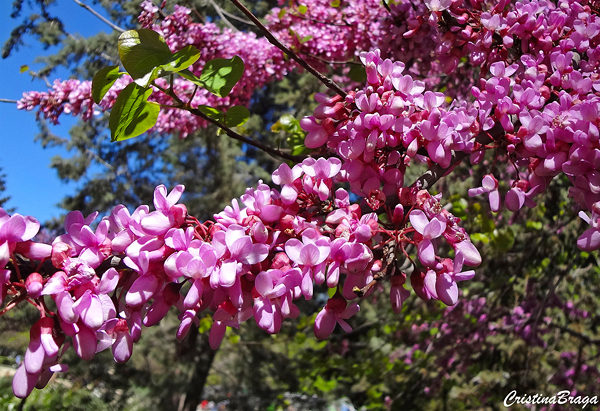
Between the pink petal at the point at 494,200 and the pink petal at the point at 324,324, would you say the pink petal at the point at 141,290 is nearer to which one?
the pink petal at the point at 324,324

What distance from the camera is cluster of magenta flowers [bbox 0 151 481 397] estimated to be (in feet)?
1.79

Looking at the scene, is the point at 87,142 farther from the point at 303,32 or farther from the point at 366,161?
the point at 366,161

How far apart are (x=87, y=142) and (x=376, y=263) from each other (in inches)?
320

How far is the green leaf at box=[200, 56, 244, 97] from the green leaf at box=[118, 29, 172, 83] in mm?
126

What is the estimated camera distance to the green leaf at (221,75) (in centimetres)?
87

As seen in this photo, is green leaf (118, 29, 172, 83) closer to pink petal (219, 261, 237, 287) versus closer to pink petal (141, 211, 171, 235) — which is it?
pink petal (141, 211, 171, 235)

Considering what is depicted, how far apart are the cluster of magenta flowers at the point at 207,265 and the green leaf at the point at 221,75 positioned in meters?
0.28

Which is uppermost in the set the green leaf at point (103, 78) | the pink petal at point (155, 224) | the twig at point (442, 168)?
the green leaf at point (103, 78)

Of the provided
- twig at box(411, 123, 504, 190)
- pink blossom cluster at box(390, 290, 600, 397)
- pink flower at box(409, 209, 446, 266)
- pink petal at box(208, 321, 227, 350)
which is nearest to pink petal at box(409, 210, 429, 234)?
pink flower at box(409, 209, 446, 266)

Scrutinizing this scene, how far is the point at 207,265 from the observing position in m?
0.57

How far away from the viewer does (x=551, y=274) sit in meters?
3.05

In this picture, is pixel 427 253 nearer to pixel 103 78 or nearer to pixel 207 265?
pixel 207 265

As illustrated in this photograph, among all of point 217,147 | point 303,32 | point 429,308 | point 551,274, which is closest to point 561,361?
point 551,274

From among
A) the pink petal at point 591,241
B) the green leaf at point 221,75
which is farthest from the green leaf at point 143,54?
the pink petal at point 591,241
